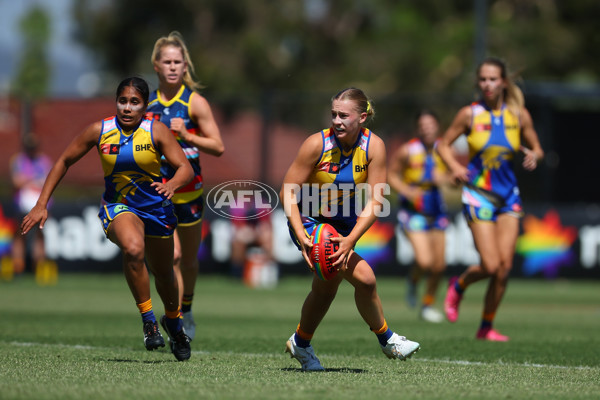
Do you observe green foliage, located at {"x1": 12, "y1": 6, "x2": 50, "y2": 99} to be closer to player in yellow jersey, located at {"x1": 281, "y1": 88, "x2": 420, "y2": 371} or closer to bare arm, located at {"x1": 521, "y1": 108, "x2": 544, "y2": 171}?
bare arm, located at {"x1": 521, "y1": 108, "x2": 544, "y2": 171}

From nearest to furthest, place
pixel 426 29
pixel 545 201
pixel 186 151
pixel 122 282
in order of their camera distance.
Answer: pixel 186 151, pixel 122 282, pixel 545 201, pixel 426 29

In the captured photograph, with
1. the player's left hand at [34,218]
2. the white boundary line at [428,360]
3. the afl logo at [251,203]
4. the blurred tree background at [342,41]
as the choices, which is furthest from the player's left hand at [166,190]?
the blurred tree background at [342,41]

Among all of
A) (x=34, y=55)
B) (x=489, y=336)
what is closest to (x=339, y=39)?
(x=489, y=336)

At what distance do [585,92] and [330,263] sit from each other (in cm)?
1554

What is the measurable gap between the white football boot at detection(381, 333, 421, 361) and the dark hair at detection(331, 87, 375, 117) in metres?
1.58

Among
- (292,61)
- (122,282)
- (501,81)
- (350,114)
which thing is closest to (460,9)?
(292,61)

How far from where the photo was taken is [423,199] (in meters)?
13.5

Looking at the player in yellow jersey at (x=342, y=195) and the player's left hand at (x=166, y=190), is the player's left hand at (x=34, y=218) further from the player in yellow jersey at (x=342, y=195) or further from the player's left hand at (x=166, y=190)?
the player in yellow jersey at (x=342, y=195)

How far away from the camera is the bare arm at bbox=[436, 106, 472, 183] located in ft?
32.4

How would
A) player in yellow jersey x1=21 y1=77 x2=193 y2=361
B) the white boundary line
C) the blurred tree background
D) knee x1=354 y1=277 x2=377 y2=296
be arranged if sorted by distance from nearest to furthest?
1. knee x1=354 y1=277 x2=377 y2=296
2. player in yellow jersey x1=21 y1=77 x2=193 y2=361
3. the white boundary line
4. the blurred tree background

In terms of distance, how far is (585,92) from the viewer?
21.1 metres

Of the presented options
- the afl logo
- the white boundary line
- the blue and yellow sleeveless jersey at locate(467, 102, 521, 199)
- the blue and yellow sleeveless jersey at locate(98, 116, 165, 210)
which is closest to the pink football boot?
the blue and yellow sleeveless jersey at locate(467, 102, 521, 199)

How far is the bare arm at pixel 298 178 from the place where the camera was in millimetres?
6934

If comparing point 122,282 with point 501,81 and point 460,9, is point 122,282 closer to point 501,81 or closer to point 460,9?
point 501,81
